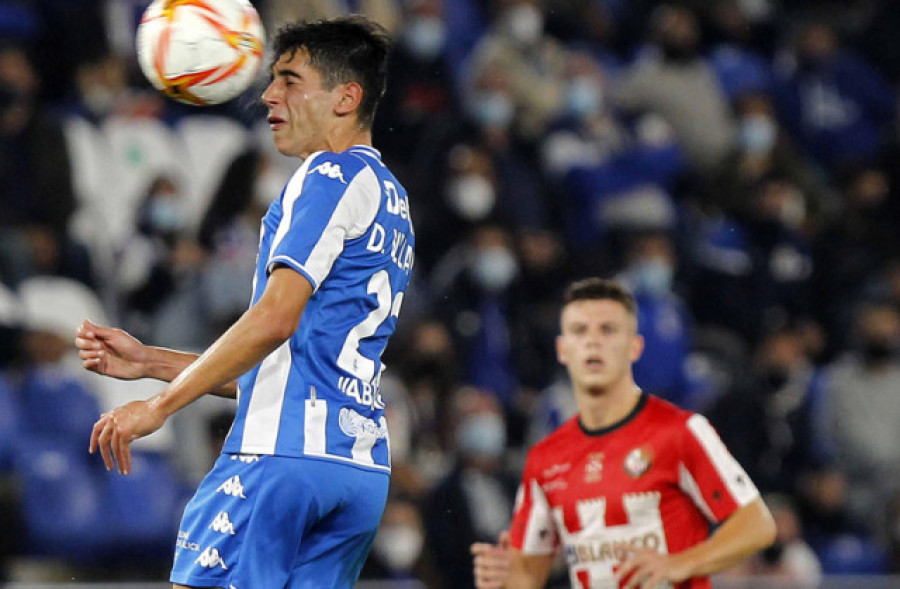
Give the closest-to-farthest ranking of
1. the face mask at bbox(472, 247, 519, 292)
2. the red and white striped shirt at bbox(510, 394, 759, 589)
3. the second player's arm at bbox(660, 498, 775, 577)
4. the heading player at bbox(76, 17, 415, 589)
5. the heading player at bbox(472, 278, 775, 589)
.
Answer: the heading player at bbox(76, 17, 415, 589)
the second player's arm at bbox(660, 498, 775, 577)
the heading player at bbox(472, 278, 775, 589)
the red and white striped shirt at bbox(510, 394, 759, 589)
the face mask at bbox(472, 247, 519, 292)

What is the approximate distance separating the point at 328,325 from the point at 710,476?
75.1 inches

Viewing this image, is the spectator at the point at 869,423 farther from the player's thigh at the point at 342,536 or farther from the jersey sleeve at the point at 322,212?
the jersey sleeve at the point at 322,212

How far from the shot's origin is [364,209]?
3963 mm

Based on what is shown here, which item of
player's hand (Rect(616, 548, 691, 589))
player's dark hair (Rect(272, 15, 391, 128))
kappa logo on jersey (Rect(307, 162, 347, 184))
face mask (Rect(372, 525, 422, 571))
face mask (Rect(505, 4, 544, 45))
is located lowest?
face mask (Rect(372, 525, 422, 571))

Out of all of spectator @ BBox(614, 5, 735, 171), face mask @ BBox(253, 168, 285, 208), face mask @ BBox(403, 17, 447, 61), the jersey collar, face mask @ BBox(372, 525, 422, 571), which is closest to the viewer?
the jersey collar

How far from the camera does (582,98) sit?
39.7 feet

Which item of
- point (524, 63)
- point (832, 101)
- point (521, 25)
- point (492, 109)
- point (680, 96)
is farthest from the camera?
point (832, 101)

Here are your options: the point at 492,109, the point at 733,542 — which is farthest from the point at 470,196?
the point at 733,542

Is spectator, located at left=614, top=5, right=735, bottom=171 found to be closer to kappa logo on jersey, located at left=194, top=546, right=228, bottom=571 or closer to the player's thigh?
the player's thigh

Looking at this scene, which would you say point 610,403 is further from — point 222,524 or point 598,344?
point 222,524

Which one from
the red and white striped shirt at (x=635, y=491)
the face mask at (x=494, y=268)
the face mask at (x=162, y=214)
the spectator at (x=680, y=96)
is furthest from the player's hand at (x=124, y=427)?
the spectator at (x=680, y=96)

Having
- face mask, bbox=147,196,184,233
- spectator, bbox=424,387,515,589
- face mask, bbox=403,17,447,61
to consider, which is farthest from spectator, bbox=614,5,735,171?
face mask, bbox=147,196,184,233

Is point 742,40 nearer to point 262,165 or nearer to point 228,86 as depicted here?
point 262,165

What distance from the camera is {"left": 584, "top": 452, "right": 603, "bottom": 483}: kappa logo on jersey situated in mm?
5449
